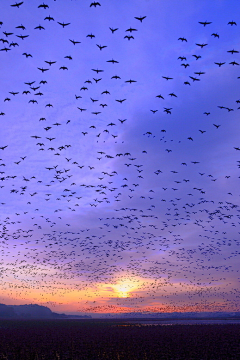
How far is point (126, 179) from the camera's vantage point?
5988 centimetres

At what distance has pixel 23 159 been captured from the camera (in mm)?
53156

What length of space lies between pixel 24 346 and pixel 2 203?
2789cm

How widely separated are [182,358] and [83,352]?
454 inches

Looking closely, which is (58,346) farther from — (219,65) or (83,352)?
(219,65)

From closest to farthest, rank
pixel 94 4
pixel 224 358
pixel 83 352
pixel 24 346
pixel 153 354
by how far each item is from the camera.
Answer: pixel 94 4 < pixel 224 358 < pixel 153 354 < pixel 83 352 < pixel 24 346

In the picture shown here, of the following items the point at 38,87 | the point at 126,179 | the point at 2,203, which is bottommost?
the point at 2,203

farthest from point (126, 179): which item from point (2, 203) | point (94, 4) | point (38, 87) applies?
point (94, 4)

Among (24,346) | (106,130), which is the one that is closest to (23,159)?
(106,130)

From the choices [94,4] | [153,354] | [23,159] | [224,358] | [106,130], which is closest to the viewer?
[94,4]

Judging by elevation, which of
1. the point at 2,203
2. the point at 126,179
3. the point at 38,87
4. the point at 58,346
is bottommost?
the point at 58,346

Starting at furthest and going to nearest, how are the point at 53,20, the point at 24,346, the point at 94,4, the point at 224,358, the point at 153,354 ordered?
1. the point at 24,346
2. the point at 153,354
3. the point at 224,358
4. the point at 53,20
5. the point at 94,4

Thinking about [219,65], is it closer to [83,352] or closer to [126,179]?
[126,179]

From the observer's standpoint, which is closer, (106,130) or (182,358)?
(182,358)

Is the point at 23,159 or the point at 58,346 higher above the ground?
the point at 23,159
